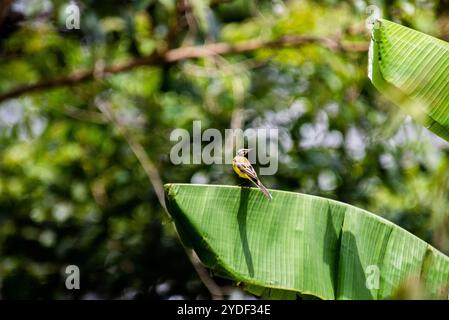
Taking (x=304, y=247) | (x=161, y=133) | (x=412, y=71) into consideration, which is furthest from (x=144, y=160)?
(x=412, y=71)

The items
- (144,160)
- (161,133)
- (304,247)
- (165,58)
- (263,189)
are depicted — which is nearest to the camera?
(263,189)

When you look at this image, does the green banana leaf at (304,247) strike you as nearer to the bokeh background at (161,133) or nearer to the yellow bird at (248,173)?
the yellow bird at (248,173)

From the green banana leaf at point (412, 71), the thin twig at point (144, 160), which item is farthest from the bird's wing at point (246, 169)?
the thin twig at point (144, 160)

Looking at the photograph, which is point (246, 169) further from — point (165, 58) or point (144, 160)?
point (144, 160)
